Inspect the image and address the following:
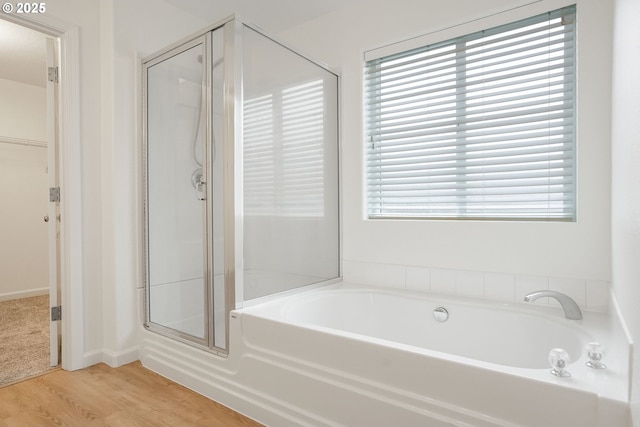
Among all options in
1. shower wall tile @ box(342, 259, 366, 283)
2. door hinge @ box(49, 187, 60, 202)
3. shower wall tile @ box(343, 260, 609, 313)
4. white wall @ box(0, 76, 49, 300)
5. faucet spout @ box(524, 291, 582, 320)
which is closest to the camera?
faucet spout @ box(524, 291, 582, 320)

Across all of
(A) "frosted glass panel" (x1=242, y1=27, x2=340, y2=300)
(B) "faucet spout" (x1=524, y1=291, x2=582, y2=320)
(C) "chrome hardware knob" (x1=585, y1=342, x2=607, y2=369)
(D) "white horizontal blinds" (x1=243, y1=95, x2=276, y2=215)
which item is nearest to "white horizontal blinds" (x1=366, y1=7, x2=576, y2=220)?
(A) "frosted glass panel" (x1=242, y1=27, x2=340, y2=300)

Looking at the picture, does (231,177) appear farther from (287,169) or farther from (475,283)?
(475,283)

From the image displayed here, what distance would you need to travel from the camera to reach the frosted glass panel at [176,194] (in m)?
2.12

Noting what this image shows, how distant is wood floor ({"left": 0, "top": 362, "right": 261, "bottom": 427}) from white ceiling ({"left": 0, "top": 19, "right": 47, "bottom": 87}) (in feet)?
8.16

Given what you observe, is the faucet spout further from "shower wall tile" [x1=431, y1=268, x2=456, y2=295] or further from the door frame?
the door frame

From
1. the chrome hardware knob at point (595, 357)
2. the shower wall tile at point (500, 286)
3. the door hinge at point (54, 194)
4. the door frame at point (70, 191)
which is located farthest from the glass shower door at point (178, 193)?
the chrome hardware knob at point (595, 357)

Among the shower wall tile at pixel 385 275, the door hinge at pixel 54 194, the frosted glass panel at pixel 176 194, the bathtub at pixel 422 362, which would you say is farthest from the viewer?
the shower wall tile at pixel 385 275

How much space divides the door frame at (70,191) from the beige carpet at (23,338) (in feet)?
0.81

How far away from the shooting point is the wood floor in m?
1.71

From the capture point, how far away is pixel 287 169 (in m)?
2.27

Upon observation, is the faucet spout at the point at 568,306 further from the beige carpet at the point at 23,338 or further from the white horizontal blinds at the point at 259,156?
the beige carpet at the point at 23,338

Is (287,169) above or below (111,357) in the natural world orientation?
above

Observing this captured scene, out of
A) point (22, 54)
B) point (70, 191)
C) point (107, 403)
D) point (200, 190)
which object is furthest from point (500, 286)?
point (22, 54)

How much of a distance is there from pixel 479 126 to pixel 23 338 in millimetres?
3581
